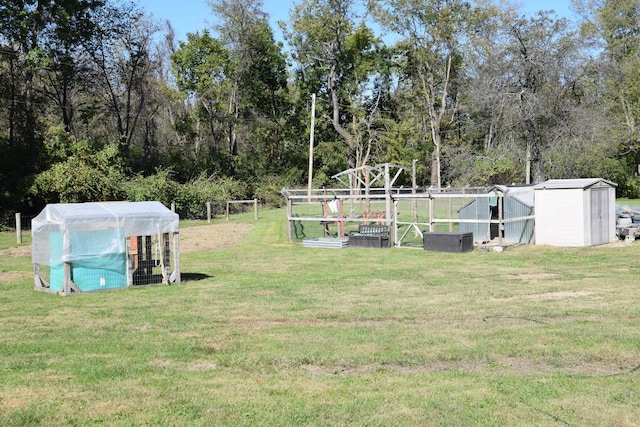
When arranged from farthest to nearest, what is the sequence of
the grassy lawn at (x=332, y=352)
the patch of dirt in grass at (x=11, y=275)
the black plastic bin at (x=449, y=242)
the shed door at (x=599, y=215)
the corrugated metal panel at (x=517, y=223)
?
the corrugated metal panel at (x=517, y=223) < the shed door at (x=599, y=215) < the black plastic bin at (x=449, y=242) < the patch of dirt in grass at (x=11, y=275) < the grassy lawn at (x=332, y=352)

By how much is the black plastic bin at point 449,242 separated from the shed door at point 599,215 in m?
4.08

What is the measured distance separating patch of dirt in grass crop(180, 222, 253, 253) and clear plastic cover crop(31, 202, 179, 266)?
9134mm

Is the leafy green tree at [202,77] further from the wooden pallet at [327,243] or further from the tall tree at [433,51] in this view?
the wooden pallet at [327,243]

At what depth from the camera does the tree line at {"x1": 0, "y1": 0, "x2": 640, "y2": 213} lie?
35.9m

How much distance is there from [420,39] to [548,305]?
45755 millimetres

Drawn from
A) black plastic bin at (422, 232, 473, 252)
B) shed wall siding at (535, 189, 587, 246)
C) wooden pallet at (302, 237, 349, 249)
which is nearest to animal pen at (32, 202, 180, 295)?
wooden pallet at (302, 237, 349, 249)

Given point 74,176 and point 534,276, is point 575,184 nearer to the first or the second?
point 534,276

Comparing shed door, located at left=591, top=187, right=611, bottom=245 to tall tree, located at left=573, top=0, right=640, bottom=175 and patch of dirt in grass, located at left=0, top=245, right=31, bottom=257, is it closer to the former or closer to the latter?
patch of dirt in grass, located at left=0, top=245, right=31, bottom=257

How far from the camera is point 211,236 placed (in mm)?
26969

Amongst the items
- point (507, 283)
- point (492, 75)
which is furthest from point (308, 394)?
point (492, 75)

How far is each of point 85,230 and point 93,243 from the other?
→ 0.30 metres

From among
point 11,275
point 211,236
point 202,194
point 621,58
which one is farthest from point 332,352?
point 621,58

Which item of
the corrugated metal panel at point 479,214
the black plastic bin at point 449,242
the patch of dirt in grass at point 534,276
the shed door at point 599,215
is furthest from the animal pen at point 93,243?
the shed door at point 599,215

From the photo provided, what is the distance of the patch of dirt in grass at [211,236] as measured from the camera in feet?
77.8
